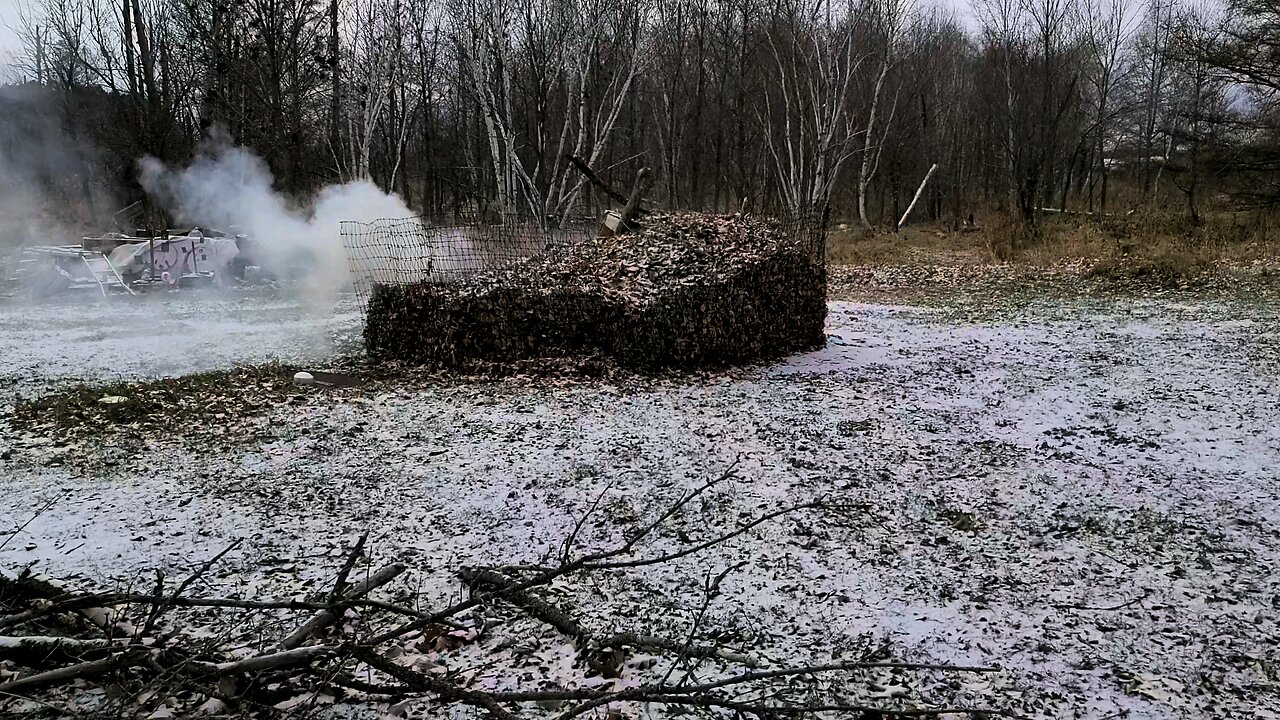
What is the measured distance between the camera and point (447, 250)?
27.8 feet

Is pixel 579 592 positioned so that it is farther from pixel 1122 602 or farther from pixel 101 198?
pixel 101 198

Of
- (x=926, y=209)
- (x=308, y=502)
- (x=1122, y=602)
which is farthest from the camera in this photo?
(x=926, y=209)

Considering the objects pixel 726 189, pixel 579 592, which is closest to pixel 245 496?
pixel 579 592

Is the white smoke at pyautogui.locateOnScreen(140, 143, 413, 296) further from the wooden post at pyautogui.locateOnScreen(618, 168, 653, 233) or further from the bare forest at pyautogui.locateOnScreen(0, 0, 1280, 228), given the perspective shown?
the wooden post at pyautogui.locateOnScreen(618, 168, 653, 233)

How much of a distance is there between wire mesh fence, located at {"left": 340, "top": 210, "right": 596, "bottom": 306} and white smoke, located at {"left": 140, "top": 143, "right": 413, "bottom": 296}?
3435 millimetres

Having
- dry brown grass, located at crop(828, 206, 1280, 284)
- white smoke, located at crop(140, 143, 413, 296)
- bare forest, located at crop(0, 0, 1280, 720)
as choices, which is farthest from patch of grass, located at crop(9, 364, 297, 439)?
dry brown grass, located at crop(828, 206, 1280, 284)

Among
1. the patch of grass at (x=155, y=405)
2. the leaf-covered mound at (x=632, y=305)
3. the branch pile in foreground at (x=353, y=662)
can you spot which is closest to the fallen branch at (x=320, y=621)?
the branch pile in foreground at (x=353, y=662)

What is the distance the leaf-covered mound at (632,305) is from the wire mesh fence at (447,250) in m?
0.26

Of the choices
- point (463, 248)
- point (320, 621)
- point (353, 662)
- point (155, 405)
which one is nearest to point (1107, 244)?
point (463, 248)

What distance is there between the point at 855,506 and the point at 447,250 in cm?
567

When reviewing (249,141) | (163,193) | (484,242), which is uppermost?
(249,141)

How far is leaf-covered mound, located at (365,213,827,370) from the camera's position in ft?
23.8

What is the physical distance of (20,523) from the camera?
419 cm

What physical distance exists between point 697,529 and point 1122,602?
194 centimetres
